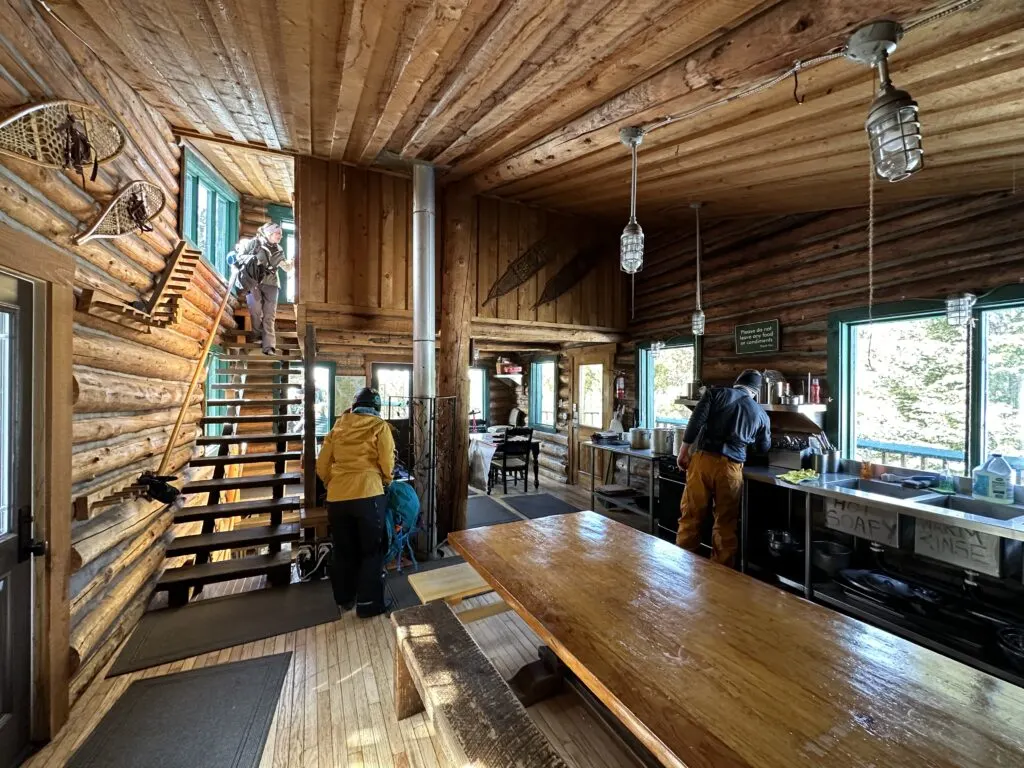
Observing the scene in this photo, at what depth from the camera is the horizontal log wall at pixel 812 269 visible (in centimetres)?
319

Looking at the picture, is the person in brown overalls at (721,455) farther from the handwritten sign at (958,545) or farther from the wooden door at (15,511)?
the wooden door at (15,511)

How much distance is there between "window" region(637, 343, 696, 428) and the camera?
5.88 m

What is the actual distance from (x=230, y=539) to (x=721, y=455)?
4.60 meters

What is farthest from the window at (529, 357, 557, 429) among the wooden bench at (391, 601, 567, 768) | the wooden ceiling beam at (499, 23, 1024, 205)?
the wooden bench at (391, 601, 567, 768)

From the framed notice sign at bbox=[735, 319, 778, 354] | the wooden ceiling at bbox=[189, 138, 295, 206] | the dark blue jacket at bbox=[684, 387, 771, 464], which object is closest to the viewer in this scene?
the dark blue jacket at bbox=[684, 387, 771, 464]

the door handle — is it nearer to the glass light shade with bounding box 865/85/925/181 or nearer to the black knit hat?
the black knit hat

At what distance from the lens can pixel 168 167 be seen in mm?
4152

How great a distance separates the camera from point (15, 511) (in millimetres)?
2064

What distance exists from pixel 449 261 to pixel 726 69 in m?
3.23

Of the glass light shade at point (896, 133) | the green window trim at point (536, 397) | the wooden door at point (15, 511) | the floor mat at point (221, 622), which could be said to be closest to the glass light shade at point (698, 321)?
the glass light shade at point (896, 133)

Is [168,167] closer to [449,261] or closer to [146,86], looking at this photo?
[146,86]

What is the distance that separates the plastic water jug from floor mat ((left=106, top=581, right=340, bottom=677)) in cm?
478

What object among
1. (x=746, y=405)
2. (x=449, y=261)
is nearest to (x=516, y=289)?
(x=449, y=261)

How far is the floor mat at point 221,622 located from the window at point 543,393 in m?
5.76
